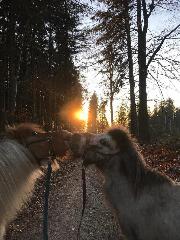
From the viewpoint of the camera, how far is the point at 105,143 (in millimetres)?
6082

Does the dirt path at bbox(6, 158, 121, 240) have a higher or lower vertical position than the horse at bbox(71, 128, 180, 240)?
lower

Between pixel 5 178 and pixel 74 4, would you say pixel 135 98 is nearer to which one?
pixel 74 4

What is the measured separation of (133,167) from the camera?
5.97 metres

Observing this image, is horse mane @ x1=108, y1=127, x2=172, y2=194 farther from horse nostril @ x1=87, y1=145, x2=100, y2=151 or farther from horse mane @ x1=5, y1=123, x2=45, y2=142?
horse mane @ x1=5, y1=123, x2=45, y2=142

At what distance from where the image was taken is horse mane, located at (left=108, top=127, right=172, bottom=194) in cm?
591

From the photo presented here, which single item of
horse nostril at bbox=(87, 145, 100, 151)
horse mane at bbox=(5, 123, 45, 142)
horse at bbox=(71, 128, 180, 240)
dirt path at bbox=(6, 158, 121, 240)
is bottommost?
dirt path at bbox=(6, 158, 121, 240)

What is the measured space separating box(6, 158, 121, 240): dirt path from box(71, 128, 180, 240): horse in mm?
485

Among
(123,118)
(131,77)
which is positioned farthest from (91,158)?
(131,77)

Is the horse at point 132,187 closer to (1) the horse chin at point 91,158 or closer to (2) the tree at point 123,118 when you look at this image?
(1) the horse chin at point 91,158

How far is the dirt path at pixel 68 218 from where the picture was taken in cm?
830

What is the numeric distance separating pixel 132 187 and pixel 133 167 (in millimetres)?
251

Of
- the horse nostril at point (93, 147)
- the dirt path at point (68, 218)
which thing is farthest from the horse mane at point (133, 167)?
the dirt path at point (68, 218)

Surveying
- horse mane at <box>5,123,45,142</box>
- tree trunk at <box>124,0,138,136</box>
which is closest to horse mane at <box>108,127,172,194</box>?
horse mane at <box>5,123,45,142</box>

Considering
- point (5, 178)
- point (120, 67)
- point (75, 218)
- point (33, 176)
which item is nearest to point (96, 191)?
point (75, 218)
